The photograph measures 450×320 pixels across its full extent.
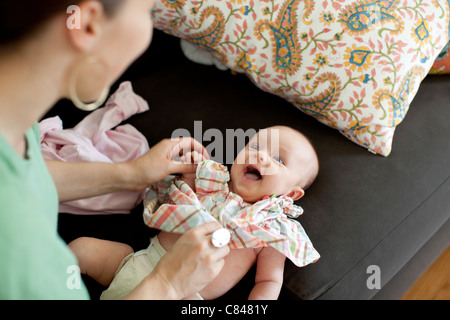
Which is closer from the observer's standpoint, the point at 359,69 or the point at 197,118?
the point at 359,69

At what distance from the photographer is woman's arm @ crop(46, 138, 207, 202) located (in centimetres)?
108

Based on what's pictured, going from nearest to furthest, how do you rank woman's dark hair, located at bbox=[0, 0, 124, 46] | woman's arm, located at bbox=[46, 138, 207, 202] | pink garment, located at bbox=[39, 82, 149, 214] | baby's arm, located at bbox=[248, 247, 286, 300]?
woman's dark hair, located at bbox=[0, 0, 124, 46] < baby's arm, located at bbox=[248, 247, 286, 300] < woman's arm, located at bbox=[46, 138, 207, 202] < pink garment, located at bbox=[39, 82, 149, 214]

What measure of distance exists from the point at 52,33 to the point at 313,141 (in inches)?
35.7

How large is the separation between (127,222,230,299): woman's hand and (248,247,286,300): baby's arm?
6.1 inches

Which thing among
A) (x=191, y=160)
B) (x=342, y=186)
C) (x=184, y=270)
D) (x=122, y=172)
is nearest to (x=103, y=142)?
(x=122, y=172)

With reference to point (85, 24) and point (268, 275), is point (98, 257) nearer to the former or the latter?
point (268, 275)

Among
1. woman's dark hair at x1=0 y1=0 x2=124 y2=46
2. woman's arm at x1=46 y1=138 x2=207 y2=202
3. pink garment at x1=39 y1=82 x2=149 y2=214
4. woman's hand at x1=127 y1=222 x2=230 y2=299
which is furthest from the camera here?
pink garment at x1=39 y1=82 x2=149 y2=214

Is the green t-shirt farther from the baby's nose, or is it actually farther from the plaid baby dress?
the baby's nose

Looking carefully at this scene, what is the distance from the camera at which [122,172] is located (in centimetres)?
113

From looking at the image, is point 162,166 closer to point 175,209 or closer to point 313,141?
point 175,209

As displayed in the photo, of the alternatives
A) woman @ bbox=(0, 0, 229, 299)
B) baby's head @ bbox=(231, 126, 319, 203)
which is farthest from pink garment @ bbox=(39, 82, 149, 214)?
woman @ bbox=(0, 0, 229, 299)

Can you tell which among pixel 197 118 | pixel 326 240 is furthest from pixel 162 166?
pixel 326 240

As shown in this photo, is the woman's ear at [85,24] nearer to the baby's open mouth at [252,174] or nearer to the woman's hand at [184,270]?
the woman's hand at [184,270]
